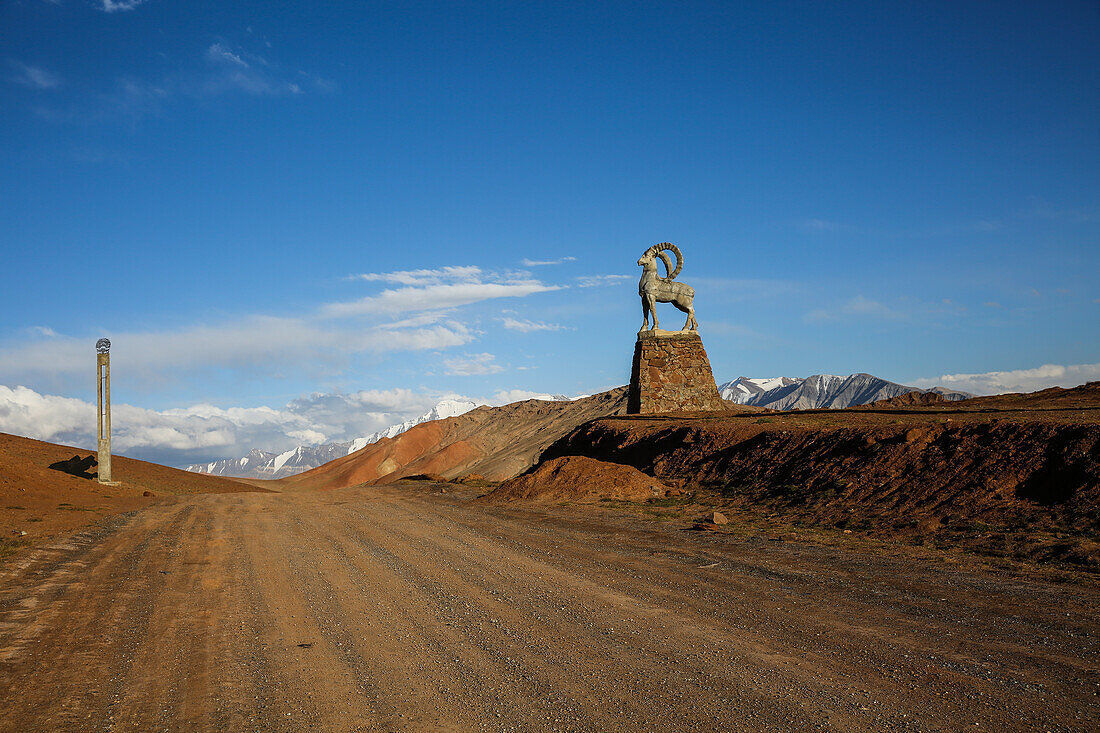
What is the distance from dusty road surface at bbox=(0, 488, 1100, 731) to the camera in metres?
5.43

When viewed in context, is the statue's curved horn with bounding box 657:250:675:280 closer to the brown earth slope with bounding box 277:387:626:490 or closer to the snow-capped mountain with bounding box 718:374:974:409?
the brown earth slope with bounding box 277:387:626:490

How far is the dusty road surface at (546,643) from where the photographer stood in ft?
17.8

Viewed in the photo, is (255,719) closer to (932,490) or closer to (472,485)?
(932,490)

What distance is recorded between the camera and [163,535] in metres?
15.5

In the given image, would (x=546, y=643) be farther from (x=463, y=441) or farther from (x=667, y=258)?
(x=463, y=441)

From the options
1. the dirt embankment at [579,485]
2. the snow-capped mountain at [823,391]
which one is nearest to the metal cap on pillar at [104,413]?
the dirt embankment at [579,485]

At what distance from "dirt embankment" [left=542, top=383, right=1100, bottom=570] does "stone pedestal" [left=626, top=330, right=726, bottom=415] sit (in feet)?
27.2

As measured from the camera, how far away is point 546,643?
7.13 meters

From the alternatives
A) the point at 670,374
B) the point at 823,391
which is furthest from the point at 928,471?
the point at 823,391

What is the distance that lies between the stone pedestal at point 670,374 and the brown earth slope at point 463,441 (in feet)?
110

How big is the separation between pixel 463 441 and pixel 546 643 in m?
73.5

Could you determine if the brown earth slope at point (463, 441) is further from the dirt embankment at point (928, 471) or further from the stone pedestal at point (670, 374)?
the dirt embankment at point (928, 471)

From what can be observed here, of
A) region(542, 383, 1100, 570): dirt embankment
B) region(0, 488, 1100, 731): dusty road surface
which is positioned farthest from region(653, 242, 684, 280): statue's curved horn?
region(0, 488, 1100, 731): dusty road surface

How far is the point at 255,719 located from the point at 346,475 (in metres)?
79.7
